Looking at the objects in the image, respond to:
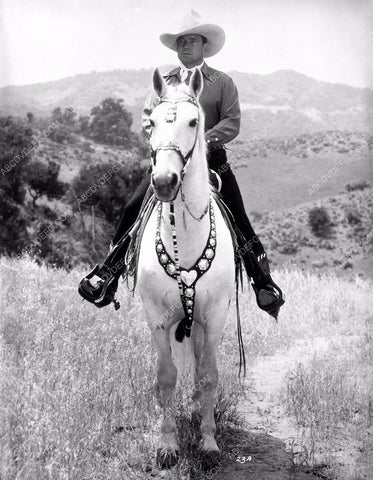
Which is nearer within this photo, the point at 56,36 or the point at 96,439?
the point at 96,439

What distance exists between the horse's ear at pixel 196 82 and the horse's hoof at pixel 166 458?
2.71 metres

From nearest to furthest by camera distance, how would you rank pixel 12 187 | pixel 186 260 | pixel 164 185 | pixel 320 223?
pixel 164 185
pixel 186 260
pixel 12 187
pixel 320 223

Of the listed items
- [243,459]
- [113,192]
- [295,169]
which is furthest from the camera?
[295,169]

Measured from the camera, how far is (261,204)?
125 feet

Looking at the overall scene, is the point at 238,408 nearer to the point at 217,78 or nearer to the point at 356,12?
the point at 217,78

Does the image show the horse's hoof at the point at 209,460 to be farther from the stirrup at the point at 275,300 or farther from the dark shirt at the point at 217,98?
the dark shirt at the point at 217,98

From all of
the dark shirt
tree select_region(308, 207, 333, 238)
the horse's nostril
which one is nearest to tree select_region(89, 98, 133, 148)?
tree select_region(308, 207, 333, 238)

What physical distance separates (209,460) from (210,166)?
259 centimetres

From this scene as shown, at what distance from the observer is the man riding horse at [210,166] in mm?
5055

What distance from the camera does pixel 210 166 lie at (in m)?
5.31

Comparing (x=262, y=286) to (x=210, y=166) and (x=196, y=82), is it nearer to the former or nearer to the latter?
(x=210, y=166)

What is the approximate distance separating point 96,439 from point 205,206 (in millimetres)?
1926

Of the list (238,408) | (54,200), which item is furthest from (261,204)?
(238,408)

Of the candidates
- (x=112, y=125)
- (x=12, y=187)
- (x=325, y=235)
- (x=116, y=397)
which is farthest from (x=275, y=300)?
(x=325, y=235)
